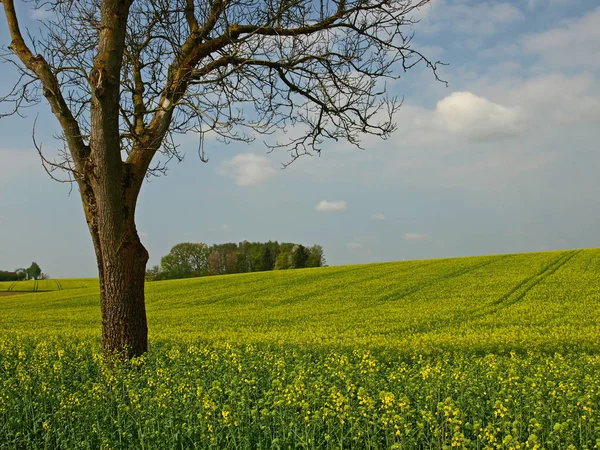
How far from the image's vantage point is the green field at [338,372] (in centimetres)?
554

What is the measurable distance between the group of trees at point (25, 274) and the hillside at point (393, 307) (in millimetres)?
40446

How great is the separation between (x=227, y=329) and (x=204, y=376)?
11.9m

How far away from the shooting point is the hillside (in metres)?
15.3

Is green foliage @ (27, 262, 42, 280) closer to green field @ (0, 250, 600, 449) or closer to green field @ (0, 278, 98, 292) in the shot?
green field @ (0, 278, 98, 292)

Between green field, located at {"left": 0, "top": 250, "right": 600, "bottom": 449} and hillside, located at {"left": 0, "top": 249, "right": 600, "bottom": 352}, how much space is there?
13 centimetres

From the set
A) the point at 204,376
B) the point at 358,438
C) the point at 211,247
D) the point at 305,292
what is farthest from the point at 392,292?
the point at 211,247

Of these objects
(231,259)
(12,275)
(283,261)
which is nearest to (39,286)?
(12,275)

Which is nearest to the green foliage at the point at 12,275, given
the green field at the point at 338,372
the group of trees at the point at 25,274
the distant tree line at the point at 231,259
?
the group of trees at the point at 25,274

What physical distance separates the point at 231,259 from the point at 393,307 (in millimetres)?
58078

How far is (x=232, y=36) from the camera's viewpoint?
10320 millimetres

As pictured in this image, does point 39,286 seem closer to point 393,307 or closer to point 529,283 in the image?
point 393,307

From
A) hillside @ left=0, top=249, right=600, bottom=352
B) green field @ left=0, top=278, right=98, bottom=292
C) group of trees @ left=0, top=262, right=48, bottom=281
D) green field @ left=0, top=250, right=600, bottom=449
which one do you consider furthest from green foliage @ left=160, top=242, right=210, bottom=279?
green field @ left=0, top=250, right=600, bottom=449

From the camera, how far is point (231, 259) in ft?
266

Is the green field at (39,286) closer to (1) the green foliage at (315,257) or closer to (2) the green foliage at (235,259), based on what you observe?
(2) the green foliage at (235,259)
